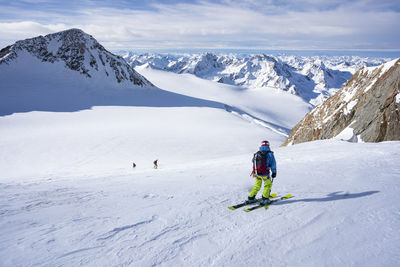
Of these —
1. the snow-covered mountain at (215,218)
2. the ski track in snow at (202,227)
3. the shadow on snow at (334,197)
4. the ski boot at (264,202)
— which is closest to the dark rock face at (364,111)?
the snow-covered mountain at (215,218)

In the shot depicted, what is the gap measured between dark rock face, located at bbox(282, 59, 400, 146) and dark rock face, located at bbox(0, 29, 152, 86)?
5538 cm

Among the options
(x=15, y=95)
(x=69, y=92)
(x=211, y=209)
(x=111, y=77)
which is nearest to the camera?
(x=211, y=209)

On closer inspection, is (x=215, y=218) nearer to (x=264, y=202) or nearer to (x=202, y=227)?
(x=202, y=227)

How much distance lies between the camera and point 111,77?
65250mm

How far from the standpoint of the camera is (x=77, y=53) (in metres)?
65.6

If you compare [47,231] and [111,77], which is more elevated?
[111,77]

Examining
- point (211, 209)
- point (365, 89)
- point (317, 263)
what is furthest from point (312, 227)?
point (365, 89)

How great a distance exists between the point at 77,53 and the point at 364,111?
69.8 meters

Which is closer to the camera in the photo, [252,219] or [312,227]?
[312,227]

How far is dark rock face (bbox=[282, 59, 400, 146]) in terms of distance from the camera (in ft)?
51.1

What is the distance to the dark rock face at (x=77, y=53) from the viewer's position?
61219mm

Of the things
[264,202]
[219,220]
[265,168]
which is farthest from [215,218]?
[265,168]

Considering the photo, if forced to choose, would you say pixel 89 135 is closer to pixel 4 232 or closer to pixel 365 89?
pixel 4 232

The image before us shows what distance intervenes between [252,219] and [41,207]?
5.52 meters
